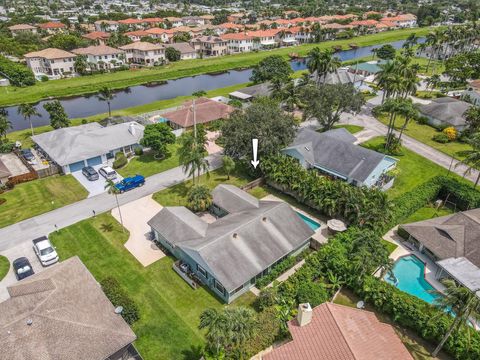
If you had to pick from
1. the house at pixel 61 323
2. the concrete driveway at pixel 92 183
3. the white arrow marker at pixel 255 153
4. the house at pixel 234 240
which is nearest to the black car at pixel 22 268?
the house at pixel 61 323

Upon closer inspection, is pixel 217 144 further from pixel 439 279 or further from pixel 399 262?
pixel 439 279

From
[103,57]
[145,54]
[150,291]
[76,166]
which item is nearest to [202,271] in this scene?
[150,291]

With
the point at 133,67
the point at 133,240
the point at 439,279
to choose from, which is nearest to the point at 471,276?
the point at 439,279

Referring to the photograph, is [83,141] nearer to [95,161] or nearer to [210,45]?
[95,161]

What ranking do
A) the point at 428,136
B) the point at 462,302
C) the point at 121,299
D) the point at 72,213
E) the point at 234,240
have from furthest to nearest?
the point at 428,136 → the point at 72,213 → the point at 234,240 → the point at 121,299 → the point at 462,302

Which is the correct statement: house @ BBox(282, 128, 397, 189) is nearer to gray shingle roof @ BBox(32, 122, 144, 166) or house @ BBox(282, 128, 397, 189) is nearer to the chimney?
the chimney
